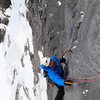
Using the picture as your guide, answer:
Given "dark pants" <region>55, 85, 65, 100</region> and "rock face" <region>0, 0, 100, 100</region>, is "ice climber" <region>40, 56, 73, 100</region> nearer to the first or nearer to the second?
"dark pants" <region>55, 85, 65, 100</region>

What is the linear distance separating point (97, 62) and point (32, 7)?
28.8 ft

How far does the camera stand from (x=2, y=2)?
2164 cm

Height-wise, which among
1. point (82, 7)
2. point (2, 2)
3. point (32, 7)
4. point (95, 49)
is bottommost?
point (95, 49)

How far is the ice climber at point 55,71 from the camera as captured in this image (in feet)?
25.5

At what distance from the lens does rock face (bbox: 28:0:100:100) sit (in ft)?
22.1

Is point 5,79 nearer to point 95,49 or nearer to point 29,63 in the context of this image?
point 29,63

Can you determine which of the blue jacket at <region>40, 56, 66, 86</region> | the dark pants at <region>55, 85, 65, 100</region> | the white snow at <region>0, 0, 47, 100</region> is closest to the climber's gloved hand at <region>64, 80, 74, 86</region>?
the blue jacket at <region>40, 56, 66, 86</region>

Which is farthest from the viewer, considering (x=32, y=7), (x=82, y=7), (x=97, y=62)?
(x=32, y=7)

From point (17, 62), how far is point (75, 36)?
9.33 m

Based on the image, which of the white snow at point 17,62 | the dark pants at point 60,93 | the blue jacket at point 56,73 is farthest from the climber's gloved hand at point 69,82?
the white snow at point 17,62

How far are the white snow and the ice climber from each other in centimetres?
343

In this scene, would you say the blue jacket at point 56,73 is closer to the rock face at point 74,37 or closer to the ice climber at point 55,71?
the ice climber at point 55,71

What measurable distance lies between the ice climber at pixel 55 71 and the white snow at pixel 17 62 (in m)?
3.43

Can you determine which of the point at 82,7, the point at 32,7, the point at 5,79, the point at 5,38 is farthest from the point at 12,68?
the point at 82,7
